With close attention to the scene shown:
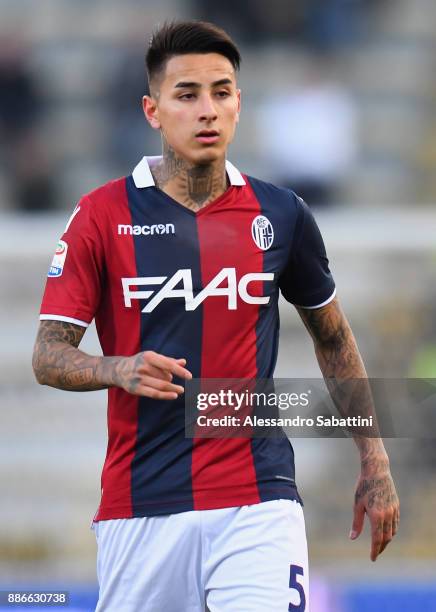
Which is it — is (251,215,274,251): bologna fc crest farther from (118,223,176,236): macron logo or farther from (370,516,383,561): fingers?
(370,516,383,561): fingers

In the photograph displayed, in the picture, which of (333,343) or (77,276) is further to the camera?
(333,343)

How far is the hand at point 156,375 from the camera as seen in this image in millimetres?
3010

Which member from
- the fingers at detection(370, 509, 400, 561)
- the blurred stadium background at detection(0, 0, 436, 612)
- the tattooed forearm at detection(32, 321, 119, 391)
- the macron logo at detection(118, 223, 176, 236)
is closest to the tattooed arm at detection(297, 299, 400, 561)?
the fingers at detection(370, 509, 400, 561)

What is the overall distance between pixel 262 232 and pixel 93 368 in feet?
2.22

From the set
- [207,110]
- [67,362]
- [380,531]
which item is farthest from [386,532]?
[207,110]

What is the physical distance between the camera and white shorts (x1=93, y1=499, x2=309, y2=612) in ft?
10.7

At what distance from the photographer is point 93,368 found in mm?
3229

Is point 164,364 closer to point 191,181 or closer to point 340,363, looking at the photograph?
point 191,181

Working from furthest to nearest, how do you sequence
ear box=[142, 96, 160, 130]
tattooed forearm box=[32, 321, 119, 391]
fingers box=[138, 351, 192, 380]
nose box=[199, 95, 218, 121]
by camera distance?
ear box=[142, 96, 160, 130]
nose box=[199, 95, 218, 121]
tattooed forearm box=[32, 321, 119, 391]
fingers box=[138, 351, 192, 380]

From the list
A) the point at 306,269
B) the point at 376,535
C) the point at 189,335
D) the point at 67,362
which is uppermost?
the point at 306,269

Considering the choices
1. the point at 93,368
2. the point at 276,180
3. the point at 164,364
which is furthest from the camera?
the point at 276,180

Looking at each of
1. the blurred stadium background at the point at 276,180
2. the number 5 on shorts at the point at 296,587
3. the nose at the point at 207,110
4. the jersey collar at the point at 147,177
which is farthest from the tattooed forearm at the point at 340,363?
the blurred stadium background at the point at 276,180

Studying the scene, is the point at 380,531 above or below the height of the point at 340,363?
below

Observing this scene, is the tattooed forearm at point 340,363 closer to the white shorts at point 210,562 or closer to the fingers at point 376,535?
the fingers at point 376,535
